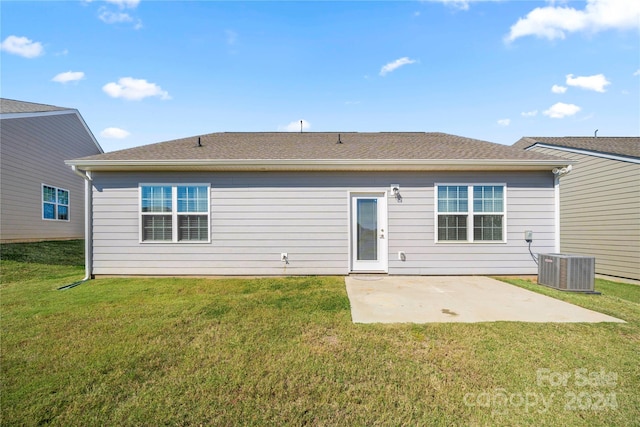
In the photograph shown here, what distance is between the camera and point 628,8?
7.18m

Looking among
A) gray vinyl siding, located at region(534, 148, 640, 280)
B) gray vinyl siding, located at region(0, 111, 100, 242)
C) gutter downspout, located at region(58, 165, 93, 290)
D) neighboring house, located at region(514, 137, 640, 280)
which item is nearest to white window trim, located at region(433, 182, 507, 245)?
neighboring house, located at region(514, 137, 640, 280)

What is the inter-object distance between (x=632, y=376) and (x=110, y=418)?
4.39m

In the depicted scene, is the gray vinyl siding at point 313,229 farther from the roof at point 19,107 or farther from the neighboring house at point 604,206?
the roof at point 19,107

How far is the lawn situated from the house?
2122 mm

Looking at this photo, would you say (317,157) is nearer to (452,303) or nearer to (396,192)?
(396,192)

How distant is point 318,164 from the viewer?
20.2 ft

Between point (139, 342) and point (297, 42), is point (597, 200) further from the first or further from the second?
point (139, 342)

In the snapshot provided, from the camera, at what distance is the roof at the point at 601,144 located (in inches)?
309

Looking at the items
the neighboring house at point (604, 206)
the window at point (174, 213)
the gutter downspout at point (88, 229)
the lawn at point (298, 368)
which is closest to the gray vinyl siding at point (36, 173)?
the gutter downspout at point (88, 229)

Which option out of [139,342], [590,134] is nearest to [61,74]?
[139,342]

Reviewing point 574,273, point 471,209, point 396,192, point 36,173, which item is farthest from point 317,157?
point 36,173

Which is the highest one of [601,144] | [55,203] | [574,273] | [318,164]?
[601,144]

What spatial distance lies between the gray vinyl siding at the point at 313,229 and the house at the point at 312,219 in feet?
0.08

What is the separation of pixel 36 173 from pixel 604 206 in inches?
785
